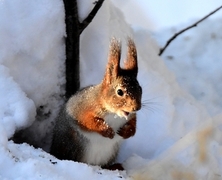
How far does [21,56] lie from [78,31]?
15 centimetres

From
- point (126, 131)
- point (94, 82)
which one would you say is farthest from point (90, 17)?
point (126, 131)

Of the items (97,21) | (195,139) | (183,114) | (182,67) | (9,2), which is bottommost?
(182,67)

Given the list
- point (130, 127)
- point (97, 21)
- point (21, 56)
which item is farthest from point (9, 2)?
point (130, 127)

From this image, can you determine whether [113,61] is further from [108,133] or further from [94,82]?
[94,82]

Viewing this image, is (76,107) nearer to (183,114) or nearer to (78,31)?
(78,31)

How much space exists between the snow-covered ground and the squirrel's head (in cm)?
14

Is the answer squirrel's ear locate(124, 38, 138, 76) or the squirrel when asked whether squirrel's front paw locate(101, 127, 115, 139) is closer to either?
the squirrel

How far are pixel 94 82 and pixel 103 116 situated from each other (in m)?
0.26

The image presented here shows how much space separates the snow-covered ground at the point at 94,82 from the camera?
1.12 m

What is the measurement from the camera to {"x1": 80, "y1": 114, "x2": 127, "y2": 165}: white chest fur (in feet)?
3.68

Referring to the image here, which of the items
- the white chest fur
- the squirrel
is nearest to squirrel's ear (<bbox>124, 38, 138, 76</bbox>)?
the squirrel

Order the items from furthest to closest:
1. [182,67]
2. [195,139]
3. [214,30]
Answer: [214,30]
[182,67]
[195,139]

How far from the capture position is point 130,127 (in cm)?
113

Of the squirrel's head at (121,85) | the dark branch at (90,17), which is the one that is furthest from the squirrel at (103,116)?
the dark branch at (90,17)
